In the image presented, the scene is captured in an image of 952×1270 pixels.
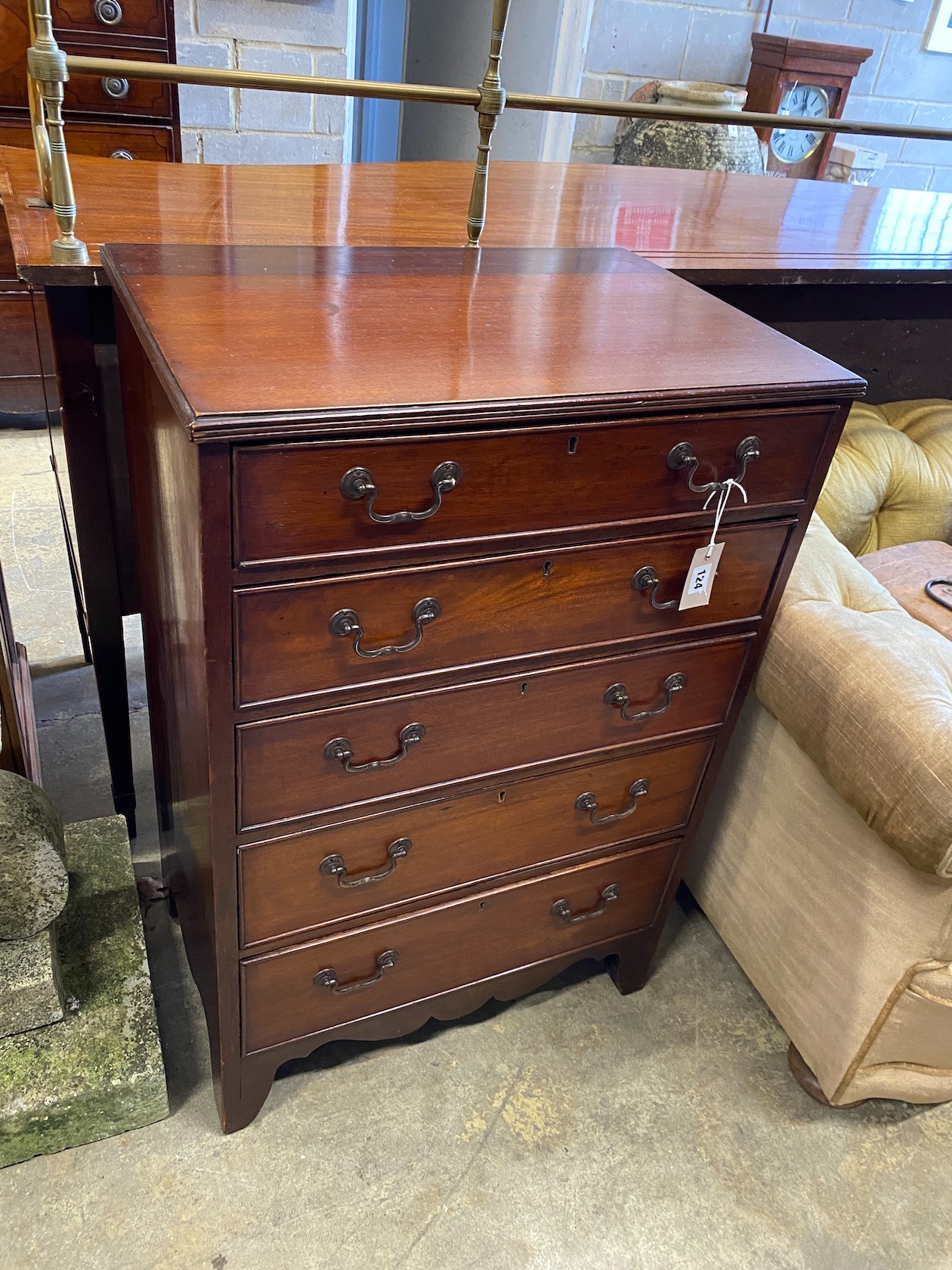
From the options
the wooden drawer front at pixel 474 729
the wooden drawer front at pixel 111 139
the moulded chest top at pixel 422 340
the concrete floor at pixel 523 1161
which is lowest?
the concrete floor at pixel 523 1161

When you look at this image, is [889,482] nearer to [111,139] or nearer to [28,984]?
[28,984]

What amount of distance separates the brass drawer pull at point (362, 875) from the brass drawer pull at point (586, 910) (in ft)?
0.97

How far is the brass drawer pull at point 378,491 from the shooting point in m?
0.77

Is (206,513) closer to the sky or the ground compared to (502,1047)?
closer to the sky

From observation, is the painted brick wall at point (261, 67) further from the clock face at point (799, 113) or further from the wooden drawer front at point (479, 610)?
the wooden drawer front at point (479, 610)

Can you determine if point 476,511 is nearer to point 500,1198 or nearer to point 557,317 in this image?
point 557,317

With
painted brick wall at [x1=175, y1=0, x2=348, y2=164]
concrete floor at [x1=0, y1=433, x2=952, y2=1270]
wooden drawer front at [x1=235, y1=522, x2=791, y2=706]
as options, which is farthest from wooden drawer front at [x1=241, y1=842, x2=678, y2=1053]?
painted brick wall at [x1=175, y1=0, x2=348, y2=164]

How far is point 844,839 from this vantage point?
123cm

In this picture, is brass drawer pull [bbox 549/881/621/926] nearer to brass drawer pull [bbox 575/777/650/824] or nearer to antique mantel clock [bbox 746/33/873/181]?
brass drawer pull [bbox 575/777/650/824]

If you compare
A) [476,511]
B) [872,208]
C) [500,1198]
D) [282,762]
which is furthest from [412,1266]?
[872,208]

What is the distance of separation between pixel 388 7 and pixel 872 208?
2.56 metres

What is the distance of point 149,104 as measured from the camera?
2.34 metres

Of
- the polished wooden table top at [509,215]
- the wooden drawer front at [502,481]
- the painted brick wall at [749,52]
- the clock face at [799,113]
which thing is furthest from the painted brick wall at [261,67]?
the wooden drawer front at [502,481]

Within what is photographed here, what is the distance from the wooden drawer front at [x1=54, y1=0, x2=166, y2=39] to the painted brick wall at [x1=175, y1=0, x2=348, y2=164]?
210 mm
